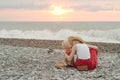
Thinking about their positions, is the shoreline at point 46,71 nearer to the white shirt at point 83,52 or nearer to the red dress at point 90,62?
the red dress at point 90,62

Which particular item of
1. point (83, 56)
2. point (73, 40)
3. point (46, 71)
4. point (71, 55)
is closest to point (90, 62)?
point (83, 56)

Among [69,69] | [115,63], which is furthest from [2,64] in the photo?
[115,63]

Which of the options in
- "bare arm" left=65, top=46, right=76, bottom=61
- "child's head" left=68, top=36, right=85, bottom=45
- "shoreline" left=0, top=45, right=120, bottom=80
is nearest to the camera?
"shoreline" left=0, top=45, right=120, bottom=80

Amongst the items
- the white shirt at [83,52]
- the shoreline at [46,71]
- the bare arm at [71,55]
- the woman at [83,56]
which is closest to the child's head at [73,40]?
the woman at [83,56]

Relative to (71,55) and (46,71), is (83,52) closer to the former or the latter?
(71,55)

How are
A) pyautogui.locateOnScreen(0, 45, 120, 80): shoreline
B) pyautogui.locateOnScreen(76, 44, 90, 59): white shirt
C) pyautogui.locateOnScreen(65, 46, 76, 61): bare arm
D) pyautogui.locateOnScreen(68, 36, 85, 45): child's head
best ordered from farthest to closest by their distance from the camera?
pyautogui.locateOnScreen(68, 36, 85, 45): child's head < pyautogui.locateOnScreen(65, 46, 76, 61): bare arm < pyautogui.locateOnScreen(76, 44, 90, 59): white shirt < pyautogui.locateOnScreen(0, 45, 120, 80): shoreline

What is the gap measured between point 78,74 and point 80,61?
54 centimetres

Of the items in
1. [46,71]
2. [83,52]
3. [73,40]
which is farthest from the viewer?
[73,40]

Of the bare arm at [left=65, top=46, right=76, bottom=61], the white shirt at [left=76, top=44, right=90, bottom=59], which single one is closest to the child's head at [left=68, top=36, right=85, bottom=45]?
the bare arm at [left=65, top=46, right=76, bottom=61]

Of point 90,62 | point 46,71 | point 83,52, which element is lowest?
point 46,71

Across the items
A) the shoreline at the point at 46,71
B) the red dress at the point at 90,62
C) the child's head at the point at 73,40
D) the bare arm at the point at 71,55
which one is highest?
the child's head at the point at 73,40

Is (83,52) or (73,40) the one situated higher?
(73,40)

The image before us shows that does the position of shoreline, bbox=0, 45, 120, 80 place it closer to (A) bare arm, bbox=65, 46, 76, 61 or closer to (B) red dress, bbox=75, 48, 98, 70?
(B) red dress, bbox=75, 48, 98, 70

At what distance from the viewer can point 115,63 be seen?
1085cm
